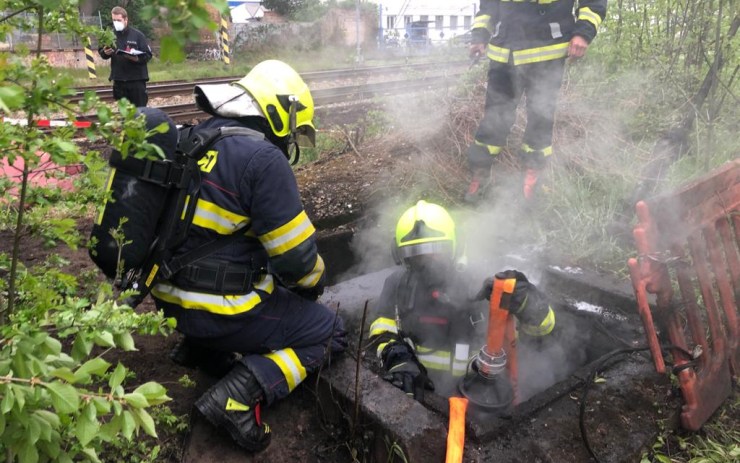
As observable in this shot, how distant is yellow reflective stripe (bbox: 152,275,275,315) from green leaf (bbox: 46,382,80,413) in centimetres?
137

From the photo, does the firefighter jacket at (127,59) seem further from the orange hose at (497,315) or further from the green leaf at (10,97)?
the green leaf at (10,97)

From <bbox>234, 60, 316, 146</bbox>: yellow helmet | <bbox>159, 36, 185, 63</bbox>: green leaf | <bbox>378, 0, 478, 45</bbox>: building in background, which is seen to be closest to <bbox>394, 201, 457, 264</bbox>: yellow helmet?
<bbox>234, 60, 316, 146</bbox>: yellow helmet

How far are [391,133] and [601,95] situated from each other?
2.77m

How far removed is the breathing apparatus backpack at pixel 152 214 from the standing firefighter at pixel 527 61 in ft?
10.0

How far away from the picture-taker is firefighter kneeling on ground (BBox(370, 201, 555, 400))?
2998mm

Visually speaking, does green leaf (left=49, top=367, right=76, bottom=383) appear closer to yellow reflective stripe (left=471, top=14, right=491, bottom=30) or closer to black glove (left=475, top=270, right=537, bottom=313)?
black glove (left=475, top=270, right=537, bottom=313)

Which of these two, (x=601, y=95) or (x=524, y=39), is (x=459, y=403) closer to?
(x=524, y=39)

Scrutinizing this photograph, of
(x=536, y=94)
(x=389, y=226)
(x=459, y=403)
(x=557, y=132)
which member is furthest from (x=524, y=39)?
(x=459, y=403)

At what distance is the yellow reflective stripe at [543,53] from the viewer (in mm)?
4566

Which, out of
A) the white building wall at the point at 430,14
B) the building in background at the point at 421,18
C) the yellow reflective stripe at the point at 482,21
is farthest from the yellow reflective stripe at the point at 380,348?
the white building wall at the point at 430,14

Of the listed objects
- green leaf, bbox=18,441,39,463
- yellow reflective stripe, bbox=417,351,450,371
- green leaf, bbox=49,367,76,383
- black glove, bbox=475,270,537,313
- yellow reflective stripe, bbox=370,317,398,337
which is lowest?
yellow reflective stripe, bbox=417,351,450,371

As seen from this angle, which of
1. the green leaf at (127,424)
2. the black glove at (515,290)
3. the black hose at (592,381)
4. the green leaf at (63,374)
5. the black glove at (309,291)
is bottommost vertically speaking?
the black hose at (592,381)

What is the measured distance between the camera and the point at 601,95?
628cm

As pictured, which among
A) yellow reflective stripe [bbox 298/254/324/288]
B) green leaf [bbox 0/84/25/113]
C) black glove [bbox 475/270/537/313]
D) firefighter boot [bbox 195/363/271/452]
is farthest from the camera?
yellow reflective stripe [bbox 298/254/324/288]
